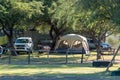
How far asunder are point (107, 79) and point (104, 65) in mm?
9808

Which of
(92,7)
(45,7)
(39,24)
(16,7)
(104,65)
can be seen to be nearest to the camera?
(92,7)

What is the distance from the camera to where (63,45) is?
5669cm

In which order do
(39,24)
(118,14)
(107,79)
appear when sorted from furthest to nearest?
(39,24) → (118,14) → (107,79)

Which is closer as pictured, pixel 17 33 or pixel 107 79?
pixel 107 79

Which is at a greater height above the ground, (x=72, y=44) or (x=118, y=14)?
(x=118, y=14)

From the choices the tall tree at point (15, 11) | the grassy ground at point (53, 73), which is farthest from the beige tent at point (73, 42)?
the grassy ground at point (53, 73)

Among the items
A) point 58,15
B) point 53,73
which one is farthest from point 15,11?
point 53,73

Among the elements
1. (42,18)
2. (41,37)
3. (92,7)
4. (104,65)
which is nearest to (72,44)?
(42,18)

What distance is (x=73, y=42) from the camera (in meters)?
50.9

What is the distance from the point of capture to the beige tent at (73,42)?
48756 mm

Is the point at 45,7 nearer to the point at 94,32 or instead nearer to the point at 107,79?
the point at 94,32

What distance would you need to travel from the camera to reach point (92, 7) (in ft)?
78.8

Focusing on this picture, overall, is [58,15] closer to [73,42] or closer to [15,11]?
[15,11]

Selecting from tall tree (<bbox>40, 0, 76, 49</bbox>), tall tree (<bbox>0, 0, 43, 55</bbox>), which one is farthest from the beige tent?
tall tree (<bbox>0, 0, 43, 55</bbox>)
